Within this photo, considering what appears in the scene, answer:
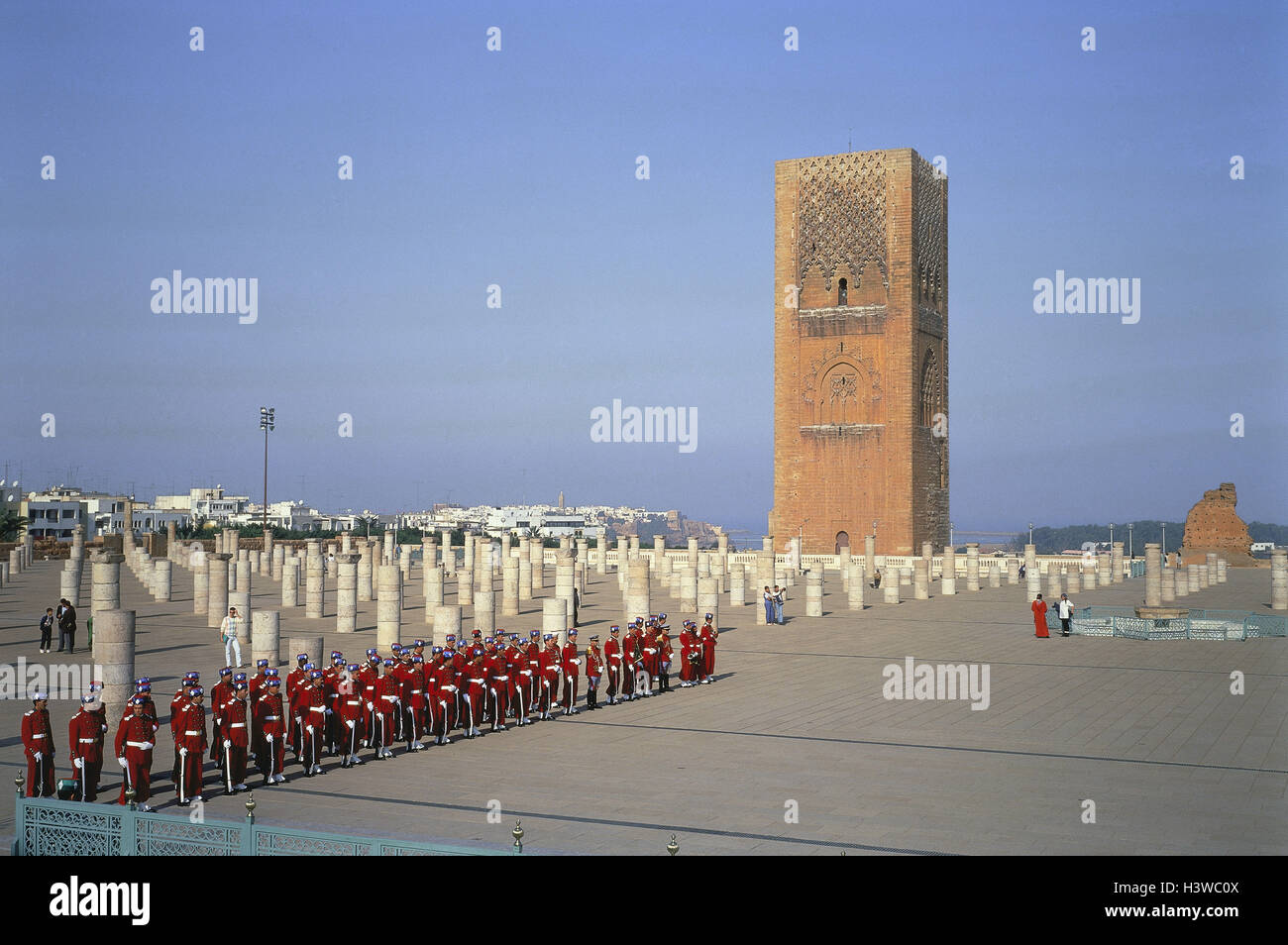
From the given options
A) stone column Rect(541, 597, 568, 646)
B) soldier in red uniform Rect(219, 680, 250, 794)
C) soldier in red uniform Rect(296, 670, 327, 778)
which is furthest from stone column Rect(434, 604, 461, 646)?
soldier in red uniform Rect(219, 680, 250, 794)

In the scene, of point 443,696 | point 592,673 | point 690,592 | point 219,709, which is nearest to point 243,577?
point 690,592

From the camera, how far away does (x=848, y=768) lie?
12.0 meters

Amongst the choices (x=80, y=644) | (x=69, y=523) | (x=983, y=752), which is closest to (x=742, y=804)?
(x=983, y=752)

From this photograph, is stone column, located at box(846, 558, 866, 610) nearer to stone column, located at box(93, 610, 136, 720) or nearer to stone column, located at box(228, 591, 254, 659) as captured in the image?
stone column, located at box(228, 591, 254, 659)

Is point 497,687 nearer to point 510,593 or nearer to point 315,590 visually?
point 510,593

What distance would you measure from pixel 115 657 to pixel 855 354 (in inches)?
1722

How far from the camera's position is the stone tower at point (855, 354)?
54062mm

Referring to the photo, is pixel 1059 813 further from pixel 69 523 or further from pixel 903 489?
pixel 69 523

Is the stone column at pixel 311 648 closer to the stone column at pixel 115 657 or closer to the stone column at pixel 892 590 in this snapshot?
the stone column at pixel 115 657

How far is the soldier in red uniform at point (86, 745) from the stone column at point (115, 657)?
166 inches

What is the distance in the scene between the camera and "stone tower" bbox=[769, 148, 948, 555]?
177 feet

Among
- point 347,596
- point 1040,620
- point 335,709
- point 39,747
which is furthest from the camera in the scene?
point 347,596

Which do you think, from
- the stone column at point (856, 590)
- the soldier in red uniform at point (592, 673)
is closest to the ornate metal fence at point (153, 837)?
the soldier in red uniform at point (592, 673)

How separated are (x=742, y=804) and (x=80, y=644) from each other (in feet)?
57.2
